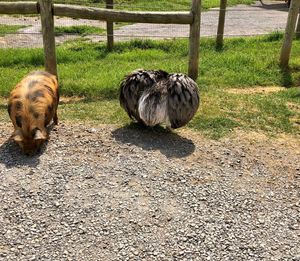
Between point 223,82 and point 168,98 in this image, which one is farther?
point 223,82

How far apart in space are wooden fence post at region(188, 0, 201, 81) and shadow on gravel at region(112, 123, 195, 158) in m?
2.40

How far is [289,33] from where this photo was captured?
27.3 feet

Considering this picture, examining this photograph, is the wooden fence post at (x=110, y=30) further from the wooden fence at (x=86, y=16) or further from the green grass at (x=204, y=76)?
the wooden fence at (x=86, y=16)

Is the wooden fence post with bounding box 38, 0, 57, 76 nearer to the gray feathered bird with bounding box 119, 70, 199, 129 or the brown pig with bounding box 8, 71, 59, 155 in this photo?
the brown pig with bounding box 8, 71, 59, 155

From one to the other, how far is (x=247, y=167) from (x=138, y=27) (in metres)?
9.09

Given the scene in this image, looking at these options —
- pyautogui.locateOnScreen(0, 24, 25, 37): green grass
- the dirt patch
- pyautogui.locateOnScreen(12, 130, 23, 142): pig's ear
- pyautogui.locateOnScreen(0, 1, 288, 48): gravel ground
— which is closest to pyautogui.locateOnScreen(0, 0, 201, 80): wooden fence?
the dirt patch

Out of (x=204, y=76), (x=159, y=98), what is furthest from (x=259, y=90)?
(x=159, y=98)

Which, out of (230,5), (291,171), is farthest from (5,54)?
(230,5)

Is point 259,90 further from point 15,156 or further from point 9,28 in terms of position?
point 9,28

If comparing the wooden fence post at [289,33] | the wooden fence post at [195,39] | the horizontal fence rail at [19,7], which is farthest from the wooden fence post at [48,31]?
the wooden fence post at [289,33]

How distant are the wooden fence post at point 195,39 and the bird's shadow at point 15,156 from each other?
11.4 ft

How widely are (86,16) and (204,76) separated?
228 centimetres

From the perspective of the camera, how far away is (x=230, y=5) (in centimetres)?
1828

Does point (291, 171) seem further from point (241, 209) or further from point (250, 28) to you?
point (250, 28)
